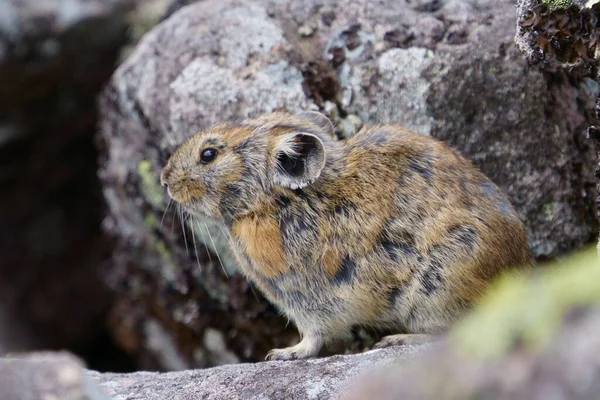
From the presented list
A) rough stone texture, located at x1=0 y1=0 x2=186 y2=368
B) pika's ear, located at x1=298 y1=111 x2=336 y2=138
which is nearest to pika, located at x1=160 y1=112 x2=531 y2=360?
pika's ear, located at x1=298 y1=111 x2=336 y2=138

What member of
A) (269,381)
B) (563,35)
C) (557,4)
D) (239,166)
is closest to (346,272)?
(269,381)

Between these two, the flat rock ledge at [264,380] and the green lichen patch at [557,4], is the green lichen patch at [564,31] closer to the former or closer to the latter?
the green lichen patch at [557,4]

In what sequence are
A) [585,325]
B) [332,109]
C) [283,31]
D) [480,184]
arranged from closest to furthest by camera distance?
[585,325], [480,184], [332,109], [283,31]

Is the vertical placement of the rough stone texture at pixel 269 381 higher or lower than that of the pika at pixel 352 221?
lower

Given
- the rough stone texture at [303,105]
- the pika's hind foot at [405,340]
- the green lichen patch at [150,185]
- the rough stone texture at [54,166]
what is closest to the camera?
the pika's hind foot at [405,340]

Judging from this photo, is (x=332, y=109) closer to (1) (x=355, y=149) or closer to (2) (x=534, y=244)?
(1) (x=355, y=149)

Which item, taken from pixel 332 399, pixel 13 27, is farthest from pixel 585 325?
pixel 13 27

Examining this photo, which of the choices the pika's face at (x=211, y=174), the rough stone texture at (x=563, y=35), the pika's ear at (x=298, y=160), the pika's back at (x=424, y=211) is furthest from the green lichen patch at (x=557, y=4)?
the pika's face at (x=211, y=174)
